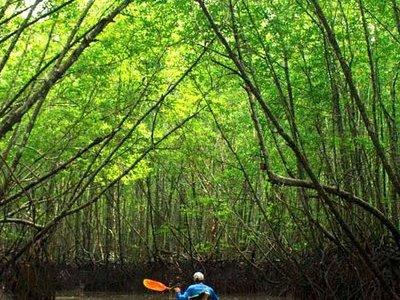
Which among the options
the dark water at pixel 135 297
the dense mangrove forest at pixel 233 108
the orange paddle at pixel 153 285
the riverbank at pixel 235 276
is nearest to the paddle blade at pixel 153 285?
the orange paddle at pixel 153 285

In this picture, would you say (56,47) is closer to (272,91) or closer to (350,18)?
(272,91)

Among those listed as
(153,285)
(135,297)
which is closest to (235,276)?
(135,297)

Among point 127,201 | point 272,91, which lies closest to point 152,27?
point 272,91

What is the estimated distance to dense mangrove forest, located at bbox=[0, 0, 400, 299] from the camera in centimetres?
701

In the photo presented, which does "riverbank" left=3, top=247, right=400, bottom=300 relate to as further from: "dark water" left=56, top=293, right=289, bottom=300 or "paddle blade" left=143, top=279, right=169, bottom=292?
"paddle blade" left=143, top=279, right=169, bottom=292

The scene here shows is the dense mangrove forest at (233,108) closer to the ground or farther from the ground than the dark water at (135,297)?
farther from the ground

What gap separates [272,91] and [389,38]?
1.92 m

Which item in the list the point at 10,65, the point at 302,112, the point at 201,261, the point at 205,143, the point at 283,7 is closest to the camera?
the point at 283,7

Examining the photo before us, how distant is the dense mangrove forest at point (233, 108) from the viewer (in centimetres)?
701

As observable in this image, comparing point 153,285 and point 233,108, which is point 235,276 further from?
point 153,285

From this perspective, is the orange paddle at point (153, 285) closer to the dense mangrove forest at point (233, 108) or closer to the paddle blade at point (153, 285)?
the paddle blade at point (153, 285)

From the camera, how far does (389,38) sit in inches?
371

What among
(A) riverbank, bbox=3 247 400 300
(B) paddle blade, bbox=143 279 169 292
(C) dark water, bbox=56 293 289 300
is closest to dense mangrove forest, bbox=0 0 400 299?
(A) riverbank, bbox=3 247 400 300

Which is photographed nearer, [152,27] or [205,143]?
[152,27]
